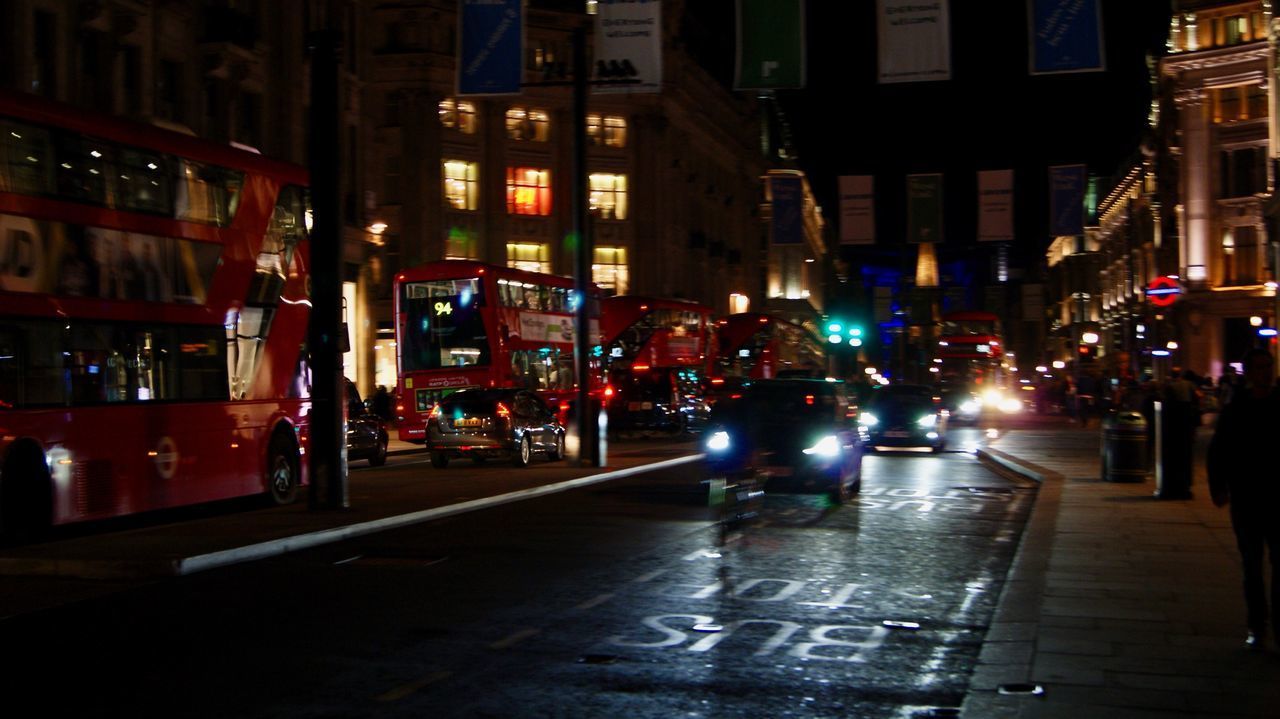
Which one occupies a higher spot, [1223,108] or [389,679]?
[1223,108]

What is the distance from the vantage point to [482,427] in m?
27.4

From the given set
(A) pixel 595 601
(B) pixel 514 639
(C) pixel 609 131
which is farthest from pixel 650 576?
(C) pixel 609 131

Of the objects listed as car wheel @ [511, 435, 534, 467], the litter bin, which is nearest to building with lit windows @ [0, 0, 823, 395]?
car wheel @ [511, 435, 534, 467]

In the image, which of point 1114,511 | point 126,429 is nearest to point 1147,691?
point 1114,511

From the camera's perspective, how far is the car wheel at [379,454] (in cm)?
3022

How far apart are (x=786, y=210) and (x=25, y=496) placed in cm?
3476

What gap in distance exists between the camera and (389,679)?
7.89m

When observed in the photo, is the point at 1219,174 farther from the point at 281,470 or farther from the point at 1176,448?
the point at 281,470

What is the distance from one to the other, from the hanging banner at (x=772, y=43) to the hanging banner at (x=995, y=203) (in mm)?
16401

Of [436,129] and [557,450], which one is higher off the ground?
[436,129]

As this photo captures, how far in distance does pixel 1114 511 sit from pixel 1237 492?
932 centimetres

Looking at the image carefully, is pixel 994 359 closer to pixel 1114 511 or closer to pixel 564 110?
pixel 564 110

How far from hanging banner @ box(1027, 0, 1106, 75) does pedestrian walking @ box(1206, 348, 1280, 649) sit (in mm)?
12988

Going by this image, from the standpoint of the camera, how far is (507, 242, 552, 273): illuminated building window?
66688 millimetres
